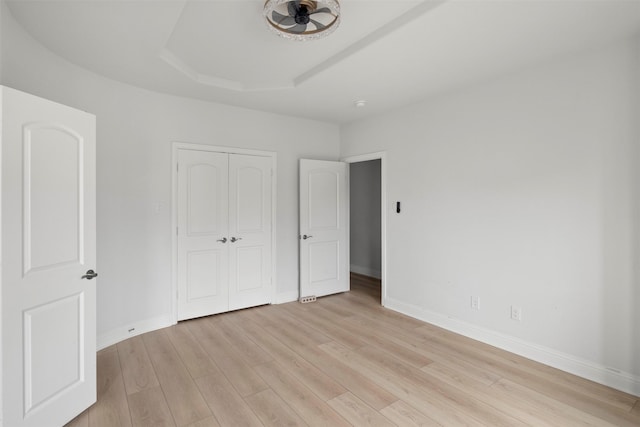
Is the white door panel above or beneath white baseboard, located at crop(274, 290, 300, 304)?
above

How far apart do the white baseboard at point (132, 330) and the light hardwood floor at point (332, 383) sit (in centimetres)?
8

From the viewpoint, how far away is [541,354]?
2.79 metres

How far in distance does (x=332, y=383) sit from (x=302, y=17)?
257cm

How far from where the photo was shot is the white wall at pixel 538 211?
2379 mm

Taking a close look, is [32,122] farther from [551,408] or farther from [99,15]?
[551,408]

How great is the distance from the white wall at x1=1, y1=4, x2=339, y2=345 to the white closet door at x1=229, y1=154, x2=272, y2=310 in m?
0.35

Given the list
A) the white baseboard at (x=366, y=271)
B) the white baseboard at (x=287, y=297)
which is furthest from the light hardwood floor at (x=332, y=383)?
the white baseboard at (x=366, y=271)

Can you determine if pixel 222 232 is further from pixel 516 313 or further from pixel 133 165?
pixel 516 313

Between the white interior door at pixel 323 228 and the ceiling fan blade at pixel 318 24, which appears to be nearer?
the ceiling fan blade at pixel 318 24

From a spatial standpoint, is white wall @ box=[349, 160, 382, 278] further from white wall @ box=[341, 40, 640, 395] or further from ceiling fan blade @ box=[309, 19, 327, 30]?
ceiling fan blade @ box=[309, 19, 327, 30]

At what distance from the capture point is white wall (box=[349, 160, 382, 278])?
19.9 ft

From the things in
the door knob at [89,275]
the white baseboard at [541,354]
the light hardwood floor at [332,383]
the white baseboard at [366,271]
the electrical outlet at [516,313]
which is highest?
the door knob at [89,275]

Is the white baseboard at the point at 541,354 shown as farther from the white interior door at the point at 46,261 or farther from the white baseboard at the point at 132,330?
the white interior door at the point at 46,261

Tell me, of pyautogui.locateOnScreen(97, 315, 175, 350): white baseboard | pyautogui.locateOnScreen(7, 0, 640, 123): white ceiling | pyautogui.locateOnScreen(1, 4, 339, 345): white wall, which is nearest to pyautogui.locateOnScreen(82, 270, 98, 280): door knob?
pyautogui.locateOnScreen(1, 4, 339, 345): white wall
